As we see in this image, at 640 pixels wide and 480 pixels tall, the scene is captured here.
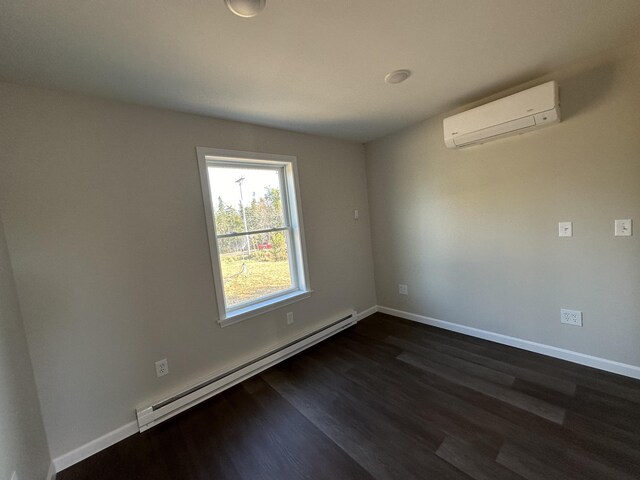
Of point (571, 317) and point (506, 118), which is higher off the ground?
point (506, 118)

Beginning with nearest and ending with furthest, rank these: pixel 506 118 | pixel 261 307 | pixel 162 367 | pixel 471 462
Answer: pixel 471 462, pixel 162 367, pixel 506 118, pixel 261 307

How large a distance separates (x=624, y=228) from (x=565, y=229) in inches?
12.3

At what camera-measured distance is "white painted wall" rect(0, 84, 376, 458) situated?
154 centimetres

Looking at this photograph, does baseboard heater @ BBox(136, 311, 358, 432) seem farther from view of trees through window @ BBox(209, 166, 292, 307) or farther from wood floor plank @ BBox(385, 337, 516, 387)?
wood floor plank @ BBox(385, 337, 516, 387)

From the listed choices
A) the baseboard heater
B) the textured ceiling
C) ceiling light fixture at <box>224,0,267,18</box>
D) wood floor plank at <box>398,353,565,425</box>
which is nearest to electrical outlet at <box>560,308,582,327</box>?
wood floor plank at <box>398,353,565,425</box>

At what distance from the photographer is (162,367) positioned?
6.45 feet

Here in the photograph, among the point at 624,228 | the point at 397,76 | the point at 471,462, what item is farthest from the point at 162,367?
the point at 624,228

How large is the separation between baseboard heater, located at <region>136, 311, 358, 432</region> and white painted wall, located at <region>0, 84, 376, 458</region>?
89mm

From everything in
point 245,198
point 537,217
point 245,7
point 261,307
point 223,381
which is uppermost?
point 245,7

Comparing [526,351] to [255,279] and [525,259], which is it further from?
[255,279]

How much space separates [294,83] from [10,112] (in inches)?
65.6

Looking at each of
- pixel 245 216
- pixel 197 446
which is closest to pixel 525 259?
pixel 245 216

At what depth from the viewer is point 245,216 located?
2.55m

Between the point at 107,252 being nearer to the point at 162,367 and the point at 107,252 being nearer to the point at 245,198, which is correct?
the point at 162,367
